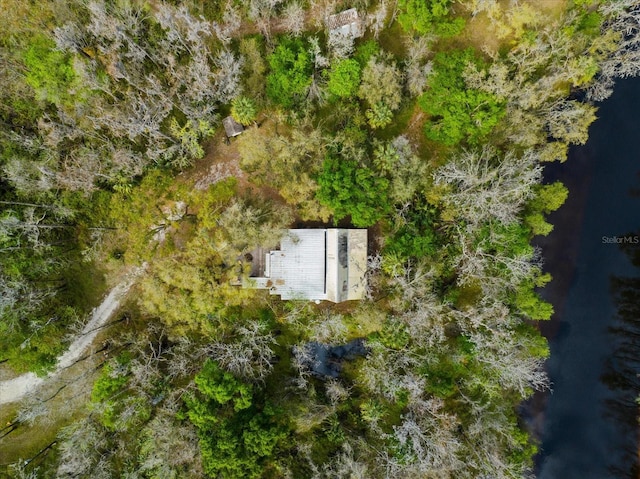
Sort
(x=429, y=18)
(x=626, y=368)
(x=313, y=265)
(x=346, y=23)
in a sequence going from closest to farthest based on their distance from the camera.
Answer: (x=429, y=18)
(x=346, y=23)
(x=313, y=265)
(x=626, y=368)

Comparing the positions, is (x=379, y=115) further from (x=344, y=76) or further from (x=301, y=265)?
(x=301, y=265)

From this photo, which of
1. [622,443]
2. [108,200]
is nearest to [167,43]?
[108,200]

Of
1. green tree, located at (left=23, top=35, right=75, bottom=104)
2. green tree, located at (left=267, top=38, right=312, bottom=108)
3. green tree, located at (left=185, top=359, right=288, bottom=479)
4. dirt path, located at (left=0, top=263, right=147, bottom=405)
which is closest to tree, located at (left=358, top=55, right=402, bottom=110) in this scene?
green tree, located at (left=267, top=38, right=312, bottom=108)

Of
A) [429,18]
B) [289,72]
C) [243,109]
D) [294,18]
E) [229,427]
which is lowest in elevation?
[229,427]

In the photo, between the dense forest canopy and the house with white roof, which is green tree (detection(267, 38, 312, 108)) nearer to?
the dense forest canopy

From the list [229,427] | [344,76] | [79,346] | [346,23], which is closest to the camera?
[229,427]

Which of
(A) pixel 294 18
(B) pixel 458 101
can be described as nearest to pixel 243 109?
(A) pixel 294 18
